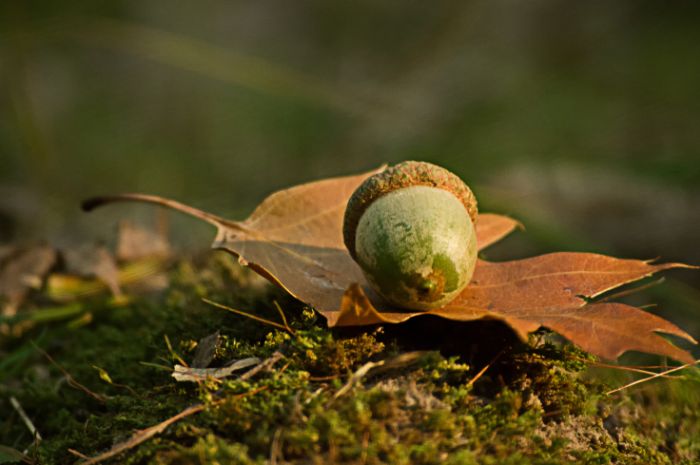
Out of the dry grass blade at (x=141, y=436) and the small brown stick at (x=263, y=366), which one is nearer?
the dry grass blade at (x=141, y=436)

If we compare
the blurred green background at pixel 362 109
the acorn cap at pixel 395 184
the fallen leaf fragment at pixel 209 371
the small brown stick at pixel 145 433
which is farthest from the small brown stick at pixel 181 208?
the blurred green background at pixel 362 109

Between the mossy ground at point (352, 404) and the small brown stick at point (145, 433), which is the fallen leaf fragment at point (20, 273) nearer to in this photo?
the mossy ground at point (352, 404)

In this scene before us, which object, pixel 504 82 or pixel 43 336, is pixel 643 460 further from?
pixel 504 82

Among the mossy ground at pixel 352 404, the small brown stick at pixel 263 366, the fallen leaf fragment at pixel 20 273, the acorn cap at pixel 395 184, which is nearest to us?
the mossy ground at pixel 352 404

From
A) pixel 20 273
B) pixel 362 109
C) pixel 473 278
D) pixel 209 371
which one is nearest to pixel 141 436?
pixel 209 371

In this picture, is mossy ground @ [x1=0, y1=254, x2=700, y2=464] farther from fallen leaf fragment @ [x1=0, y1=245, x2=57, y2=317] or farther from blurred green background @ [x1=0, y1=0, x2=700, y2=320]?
blurred green background @ [x1=0, y1=0, x2=700, y2=320]

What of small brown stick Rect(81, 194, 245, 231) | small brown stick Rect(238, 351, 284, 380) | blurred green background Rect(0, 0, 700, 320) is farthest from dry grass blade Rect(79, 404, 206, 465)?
Result: blurred green background Rect(0, 0, 700, 320)
